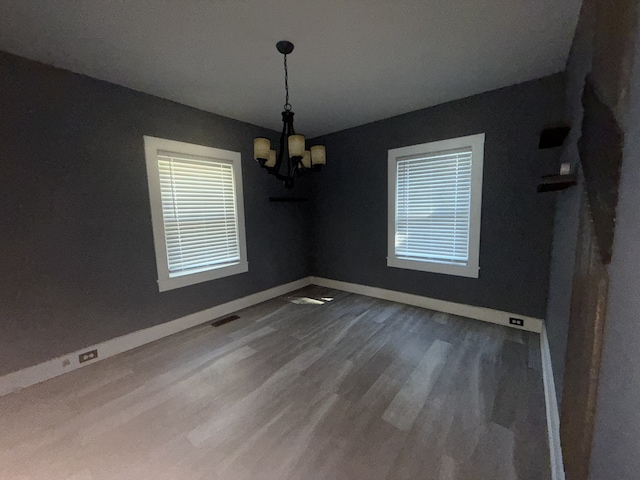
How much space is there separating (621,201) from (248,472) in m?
1.94

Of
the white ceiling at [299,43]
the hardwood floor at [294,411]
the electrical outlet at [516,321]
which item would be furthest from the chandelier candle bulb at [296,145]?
the electrical outlet at [516,321]

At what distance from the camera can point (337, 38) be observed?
189 centimetres

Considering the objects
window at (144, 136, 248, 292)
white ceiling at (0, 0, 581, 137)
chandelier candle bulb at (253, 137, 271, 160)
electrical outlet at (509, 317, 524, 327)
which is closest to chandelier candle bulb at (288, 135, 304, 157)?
chandelier candle bulb at (253, 137, 271, 160)

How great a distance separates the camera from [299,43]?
76.2 inches

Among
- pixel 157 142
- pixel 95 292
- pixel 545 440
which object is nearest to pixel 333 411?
pixel 545 440

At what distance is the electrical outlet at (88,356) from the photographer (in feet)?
7.59

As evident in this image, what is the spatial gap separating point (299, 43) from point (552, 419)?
309cm

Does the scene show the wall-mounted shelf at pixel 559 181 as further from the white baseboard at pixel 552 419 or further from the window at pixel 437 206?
the white baseboard at pixel 552 419

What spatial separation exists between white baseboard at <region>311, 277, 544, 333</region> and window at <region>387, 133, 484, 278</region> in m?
0.43

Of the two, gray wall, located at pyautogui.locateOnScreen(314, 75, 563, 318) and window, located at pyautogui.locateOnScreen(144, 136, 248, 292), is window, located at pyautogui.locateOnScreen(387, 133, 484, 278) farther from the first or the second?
window, located at pyautogui.locateOnScreen(144, 136, 248, 292)

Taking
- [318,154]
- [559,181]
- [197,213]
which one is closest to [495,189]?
[559,181]

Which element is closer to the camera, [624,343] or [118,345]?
[624,343]

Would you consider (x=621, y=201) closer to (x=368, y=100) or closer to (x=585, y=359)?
(x=585, y=359)

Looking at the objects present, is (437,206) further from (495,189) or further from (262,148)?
A: (262,148)
